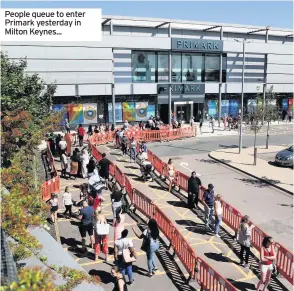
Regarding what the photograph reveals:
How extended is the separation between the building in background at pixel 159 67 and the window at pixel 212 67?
110 millimetres

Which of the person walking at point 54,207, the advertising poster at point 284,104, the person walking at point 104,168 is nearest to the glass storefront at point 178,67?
the advertising poster at point 284,104

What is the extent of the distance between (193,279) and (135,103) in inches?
1204

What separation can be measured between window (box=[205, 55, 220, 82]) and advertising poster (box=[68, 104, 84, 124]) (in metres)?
14.6

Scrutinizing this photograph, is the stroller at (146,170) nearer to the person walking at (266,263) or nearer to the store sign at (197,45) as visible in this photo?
the person walking at (266,263)

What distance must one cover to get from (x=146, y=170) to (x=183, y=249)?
835cm

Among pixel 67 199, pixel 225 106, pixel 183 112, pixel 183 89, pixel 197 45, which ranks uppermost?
pixel 197 45

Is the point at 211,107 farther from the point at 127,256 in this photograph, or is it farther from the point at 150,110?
the point at 127,256

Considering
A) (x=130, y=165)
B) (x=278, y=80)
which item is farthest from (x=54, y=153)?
(x=278, y=80)

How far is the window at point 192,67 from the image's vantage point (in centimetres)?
4056

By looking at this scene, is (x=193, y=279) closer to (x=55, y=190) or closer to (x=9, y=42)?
(x=55, y=190)

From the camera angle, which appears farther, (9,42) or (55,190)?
(9,42)

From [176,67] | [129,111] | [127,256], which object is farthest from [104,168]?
[176,67]

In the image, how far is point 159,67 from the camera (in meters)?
39.6

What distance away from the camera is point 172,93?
1587 inches
